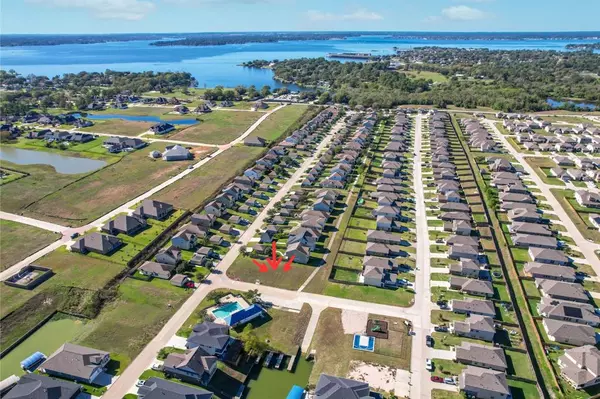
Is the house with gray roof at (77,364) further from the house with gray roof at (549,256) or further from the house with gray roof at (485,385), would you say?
the house with gray roof at (549,256)

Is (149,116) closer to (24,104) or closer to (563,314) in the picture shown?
(24,104)

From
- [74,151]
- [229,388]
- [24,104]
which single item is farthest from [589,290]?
[24,104]

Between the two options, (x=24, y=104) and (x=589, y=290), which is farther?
(x=24, y=104)

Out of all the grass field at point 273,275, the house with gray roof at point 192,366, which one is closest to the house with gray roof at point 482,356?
the grass field at point 273,275

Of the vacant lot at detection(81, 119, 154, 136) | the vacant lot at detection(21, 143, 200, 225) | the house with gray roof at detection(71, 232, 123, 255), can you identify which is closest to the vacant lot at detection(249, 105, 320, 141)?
the vacant lot at detection(21, 143, 200, 225)

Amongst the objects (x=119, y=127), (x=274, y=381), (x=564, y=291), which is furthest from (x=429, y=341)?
(x=119, y=127)

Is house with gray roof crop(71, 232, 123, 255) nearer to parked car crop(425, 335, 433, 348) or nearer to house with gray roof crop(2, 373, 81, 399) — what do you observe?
house with gray roof crop(2, 373, 81, 399)
